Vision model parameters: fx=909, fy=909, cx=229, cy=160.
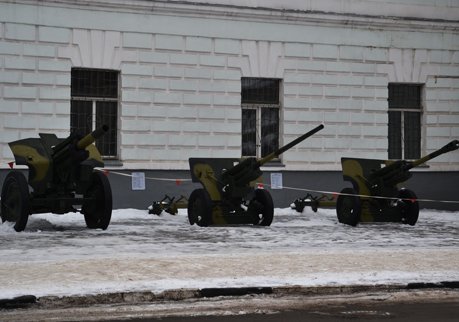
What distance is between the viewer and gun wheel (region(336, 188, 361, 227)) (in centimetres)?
1794

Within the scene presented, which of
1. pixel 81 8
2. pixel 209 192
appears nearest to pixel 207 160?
pixel 209 192

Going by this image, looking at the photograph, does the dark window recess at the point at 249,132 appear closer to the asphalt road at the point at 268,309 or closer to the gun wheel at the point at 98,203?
the gun wheel at the point at 98,203

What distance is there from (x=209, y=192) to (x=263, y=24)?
6.30 m

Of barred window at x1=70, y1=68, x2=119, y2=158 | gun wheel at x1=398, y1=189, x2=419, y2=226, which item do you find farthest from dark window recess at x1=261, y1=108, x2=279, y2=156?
gun wheel at x1=398, y1=189, x2=419, y2=226

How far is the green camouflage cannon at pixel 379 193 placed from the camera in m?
18.2

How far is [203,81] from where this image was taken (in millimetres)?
21625

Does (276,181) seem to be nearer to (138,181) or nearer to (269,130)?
(269,130)

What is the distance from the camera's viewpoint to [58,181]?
16.0 meters

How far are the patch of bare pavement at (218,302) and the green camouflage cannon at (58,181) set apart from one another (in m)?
6.87

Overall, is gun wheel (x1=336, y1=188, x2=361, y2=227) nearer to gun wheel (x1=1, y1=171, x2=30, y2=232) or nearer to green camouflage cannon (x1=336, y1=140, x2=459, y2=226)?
green camouflage cannon (x1=336, y1=140, x2=459, y2=226)

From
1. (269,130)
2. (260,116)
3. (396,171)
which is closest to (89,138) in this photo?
(396,171)

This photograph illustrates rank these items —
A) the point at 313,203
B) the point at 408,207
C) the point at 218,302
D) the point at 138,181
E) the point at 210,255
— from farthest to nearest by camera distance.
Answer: the point at 138,181 < the point at 313,203 < the point at 408,207 < the point at 210,255 < the point at 218,302

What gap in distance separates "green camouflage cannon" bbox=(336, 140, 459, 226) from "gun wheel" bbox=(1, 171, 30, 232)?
650 cm

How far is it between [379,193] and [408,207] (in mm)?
688
